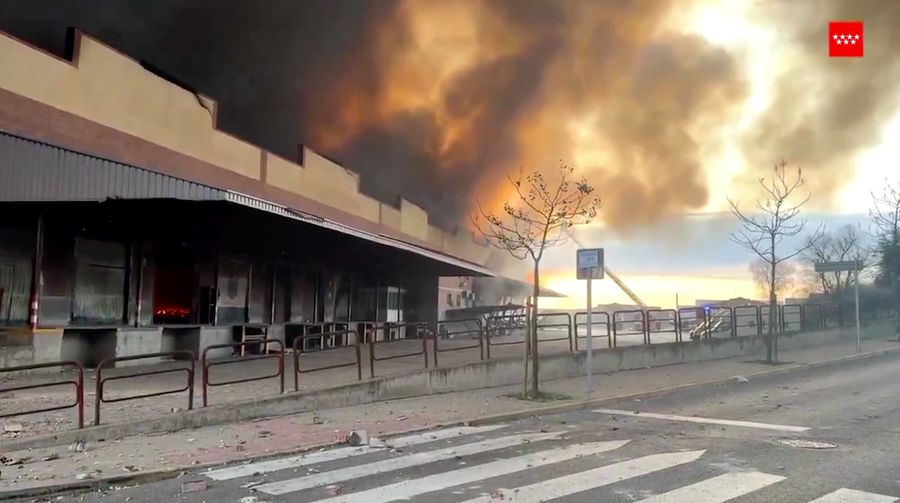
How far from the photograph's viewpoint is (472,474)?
5.30 m

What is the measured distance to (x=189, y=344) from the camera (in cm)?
1215

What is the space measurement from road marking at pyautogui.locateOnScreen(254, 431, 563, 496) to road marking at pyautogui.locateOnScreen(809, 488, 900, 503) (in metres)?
2.73

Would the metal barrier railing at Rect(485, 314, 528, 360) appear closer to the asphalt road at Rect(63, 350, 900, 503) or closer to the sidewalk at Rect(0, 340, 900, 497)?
the sidewalk at Rect(0, 340, 900, 497)

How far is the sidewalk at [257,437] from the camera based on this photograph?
17.2 feet

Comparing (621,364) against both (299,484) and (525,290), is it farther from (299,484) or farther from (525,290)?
(525,290)

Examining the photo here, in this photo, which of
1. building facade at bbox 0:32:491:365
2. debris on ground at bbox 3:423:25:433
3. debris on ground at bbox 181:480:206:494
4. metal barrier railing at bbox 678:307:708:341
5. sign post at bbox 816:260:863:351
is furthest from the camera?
sign post at bbox 816:260:863:351

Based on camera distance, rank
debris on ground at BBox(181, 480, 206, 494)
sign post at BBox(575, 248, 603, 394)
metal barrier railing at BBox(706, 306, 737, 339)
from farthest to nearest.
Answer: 1. metal barrier railing at BBox(706, 306, 737, 339)
2. sign post at BBox(575, 248, 603, 394)
3. debris on ground at BBox(181, 480, 206, 494)

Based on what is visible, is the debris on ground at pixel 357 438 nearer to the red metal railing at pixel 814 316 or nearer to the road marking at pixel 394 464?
the road marking at pixel 394 464

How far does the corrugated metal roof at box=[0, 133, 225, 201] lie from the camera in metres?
8.83

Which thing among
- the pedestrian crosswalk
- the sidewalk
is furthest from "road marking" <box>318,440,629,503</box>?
the sidewalk

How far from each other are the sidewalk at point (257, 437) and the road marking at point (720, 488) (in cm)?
309

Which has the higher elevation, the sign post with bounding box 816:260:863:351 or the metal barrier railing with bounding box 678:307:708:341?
the sign post with bounding box 816:260:863:351

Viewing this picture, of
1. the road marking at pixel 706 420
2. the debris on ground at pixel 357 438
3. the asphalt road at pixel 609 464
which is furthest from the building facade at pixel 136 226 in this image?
the road marking at pixel 706 420

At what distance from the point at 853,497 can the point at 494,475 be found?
2509mm
